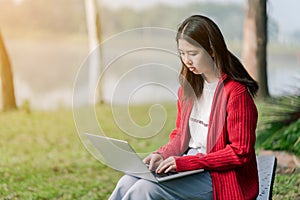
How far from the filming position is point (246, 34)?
18.7 ft

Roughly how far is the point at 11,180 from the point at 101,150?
1.88m

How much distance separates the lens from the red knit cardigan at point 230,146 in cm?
185

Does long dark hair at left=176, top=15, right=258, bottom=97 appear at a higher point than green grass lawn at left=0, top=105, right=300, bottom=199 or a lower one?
higher

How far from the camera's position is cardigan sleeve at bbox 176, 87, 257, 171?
72.6 inches

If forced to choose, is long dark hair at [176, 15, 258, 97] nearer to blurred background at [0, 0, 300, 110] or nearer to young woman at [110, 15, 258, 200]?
young woman at [110, 15, 258, 200]

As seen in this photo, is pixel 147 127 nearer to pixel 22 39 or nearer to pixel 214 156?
pixel 214 156

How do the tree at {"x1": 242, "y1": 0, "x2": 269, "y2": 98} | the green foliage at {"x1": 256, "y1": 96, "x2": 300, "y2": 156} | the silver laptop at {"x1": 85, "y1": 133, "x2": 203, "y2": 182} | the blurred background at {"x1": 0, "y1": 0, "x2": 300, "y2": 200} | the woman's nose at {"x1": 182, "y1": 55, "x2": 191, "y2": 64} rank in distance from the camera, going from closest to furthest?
the silver laptop at {"x1": 85, "y1": 133, "x2": 203, "y2": 182}
the woman's nose at {"x1": 182, "y1": 55, "x2": 191, "y2": 64}
the blurred background at {"x1": 0, "y1": 0, "x2": 300, "y2": 200}
the green foliage at {"x1": 256, "y1": 96, "x2": 300, "y2": 156}
the tree at {"x1": 242, "y1": 0, "x2": 269, "y2": 98}

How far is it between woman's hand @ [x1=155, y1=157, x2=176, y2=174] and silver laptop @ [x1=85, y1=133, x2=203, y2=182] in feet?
0.05

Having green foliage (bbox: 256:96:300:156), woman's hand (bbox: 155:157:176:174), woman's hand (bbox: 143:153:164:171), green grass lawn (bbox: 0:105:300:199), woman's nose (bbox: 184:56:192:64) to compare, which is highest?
woman's nose (bbox: 184:56:192:64)

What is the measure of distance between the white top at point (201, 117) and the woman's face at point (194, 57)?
0.25 ft

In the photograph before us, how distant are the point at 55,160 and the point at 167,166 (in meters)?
2.62

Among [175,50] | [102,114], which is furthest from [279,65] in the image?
[175,50]

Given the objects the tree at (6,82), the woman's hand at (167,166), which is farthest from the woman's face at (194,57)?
the tree at (6,82)

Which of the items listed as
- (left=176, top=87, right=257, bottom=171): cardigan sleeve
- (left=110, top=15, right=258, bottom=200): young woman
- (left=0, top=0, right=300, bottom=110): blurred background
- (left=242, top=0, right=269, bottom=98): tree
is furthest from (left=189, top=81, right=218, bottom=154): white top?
(left=0, top=0, right=300, bottom=110): blurred background
